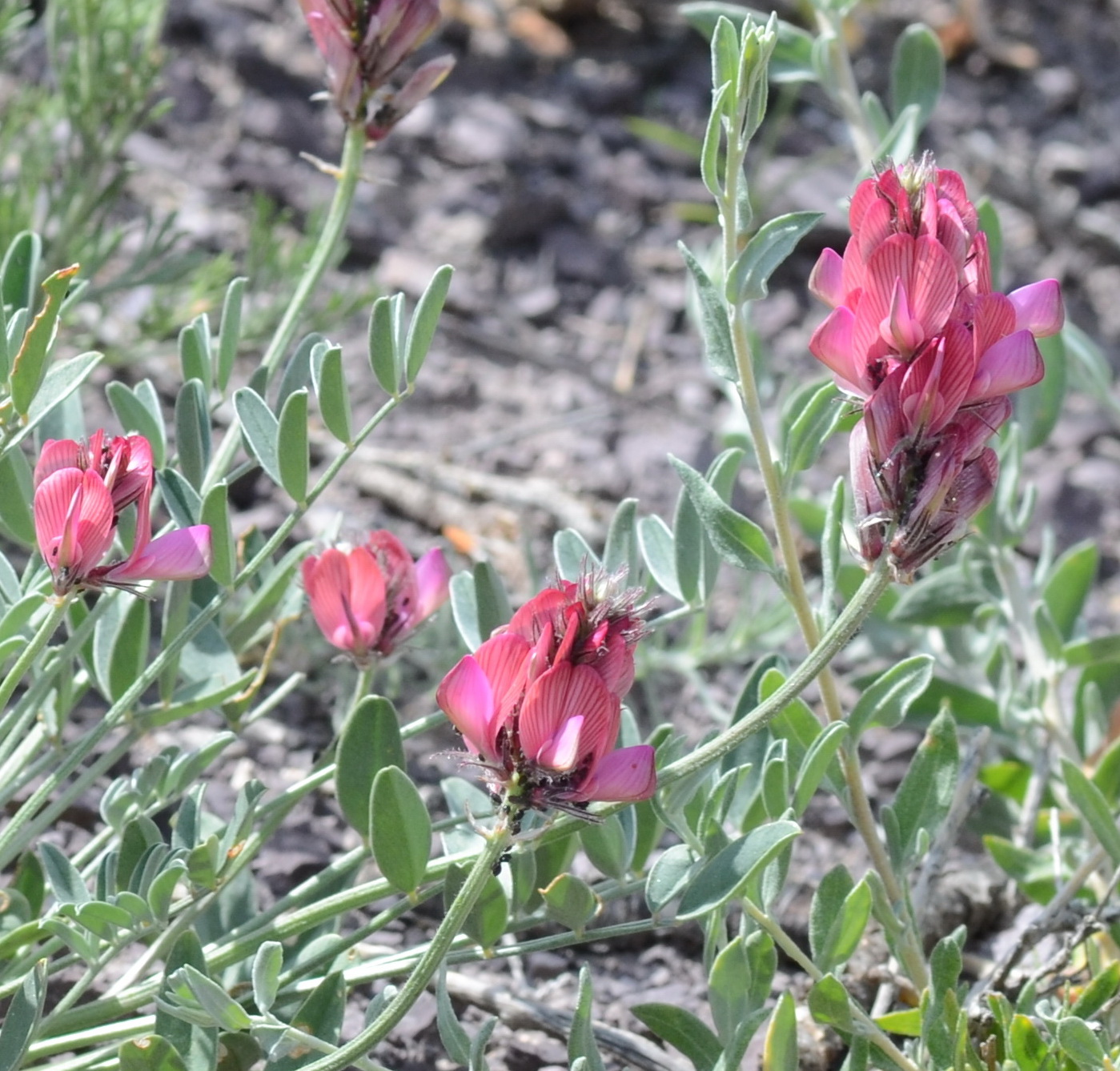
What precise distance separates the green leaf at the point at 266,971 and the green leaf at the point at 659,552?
1.92 ft

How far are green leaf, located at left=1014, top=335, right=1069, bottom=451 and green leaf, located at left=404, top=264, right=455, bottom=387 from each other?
1130 millimetres

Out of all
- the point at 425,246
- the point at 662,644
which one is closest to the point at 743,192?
the point at 662,644

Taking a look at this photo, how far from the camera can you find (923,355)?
3.71ft

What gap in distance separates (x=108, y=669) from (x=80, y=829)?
0.56m

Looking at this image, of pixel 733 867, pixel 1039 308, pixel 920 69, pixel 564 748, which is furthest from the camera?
pixel 920 69

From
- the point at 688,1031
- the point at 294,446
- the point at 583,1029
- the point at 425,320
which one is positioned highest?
the point at 425,320

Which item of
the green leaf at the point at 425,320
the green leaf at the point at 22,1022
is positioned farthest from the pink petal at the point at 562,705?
the green leaf at the point at 22,1022

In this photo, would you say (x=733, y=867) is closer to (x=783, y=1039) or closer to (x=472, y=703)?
(x=783, y=1039)

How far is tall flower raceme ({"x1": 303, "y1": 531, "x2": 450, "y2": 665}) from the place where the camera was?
153 centimetres

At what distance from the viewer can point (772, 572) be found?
1.44m

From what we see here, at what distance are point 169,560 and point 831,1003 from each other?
757mm

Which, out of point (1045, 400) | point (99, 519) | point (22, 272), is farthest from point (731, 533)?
point (1045, 400)

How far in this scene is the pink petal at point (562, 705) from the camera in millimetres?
1096

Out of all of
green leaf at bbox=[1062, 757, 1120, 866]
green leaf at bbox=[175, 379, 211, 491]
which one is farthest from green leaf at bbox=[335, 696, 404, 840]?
green leaf at bbox=[1062, 757, 1120, 866]
